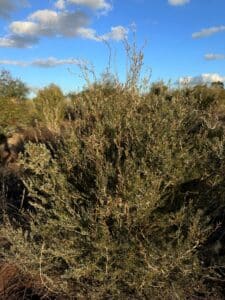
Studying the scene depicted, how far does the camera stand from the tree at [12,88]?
804 inches

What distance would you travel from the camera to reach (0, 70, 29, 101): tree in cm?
2042

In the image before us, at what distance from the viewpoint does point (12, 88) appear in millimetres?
22438

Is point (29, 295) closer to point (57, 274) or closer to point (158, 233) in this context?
point (57, 274)

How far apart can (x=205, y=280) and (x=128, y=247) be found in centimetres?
78

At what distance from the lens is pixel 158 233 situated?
4.26 m

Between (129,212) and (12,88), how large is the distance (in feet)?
62.9

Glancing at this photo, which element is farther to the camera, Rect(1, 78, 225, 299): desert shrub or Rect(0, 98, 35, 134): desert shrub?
Rect(0, 98, 35, 134): desert shrub

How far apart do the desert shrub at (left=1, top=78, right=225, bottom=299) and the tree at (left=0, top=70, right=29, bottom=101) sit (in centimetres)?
1520

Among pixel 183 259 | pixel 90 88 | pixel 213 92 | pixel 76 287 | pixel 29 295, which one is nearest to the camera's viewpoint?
pixel 183 259

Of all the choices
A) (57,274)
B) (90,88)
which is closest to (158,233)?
(57,274)

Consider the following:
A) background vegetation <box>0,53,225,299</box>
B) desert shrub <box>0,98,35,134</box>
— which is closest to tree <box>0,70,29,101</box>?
desert shrub <box>0,98,35,134</box>

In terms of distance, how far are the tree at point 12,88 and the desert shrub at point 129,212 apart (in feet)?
49.9

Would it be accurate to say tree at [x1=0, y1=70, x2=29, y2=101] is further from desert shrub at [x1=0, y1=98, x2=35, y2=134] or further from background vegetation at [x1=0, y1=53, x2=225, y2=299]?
background vegetation at [x1=0, y1=53, x2=225, y2=299]

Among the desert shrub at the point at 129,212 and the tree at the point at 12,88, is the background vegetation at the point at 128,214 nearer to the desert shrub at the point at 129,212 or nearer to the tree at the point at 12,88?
the desert shrub at the point at 129,212
